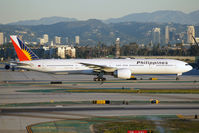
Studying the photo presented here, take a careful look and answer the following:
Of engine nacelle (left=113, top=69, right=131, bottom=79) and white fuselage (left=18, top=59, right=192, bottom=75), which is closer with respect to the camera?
engine nacelle (left=113, top=69, right=131, bottom=79)

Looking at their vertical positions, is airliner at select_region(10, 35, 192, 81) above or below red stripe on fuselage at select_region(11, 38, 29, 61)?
below

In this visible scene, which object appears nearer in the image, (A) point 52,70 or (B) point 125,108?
(B) point 125,108

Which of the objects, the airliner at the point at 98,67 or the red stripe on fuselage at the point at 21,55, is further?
the red stripe on fuselage at the point at 21,55

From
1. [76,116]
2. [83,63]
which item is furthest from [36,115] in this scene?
[83,63]

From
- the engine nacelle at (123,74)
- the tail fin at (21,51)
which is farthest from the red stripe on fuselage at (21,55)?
the engine nacelle at (123,74)

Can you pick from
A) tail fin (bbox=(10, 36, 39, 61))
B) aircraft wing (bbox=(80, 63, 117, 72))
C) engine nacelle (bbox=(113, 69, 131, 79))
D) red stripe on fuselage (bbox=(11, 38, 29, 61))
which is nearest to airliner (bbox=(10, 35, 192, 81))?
aircraft wing (bbox=(80, 63, 117, 72))

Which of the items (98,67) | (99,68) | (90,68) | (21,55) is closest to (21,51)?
(21,55)

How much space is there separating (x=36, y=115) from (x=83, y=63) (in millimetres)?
29422

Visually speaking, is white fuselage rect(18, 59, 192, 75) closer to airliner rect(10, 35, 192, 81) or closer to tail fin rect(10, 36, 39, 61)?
airliner rect(10, 35, 192, 81)

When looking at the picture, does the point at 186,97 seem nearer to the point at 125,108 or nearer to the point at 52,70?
the point at 125,108

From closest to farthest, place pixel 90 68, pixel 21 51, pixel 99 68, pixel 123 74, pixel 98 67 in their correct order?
pixel 123 74 < pixel 98 67 < pixel 99 68 < pixel 90 68 < pixel 21 51

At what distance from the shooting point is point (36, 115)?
3030cm

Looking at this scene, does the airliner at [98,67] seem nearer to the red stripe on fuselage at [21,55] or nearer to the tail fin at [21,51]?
the red stripe on fuselage at [21,55]

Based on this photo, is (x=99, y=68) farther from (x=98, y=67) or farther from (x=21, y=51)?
(x=21, y=51)
